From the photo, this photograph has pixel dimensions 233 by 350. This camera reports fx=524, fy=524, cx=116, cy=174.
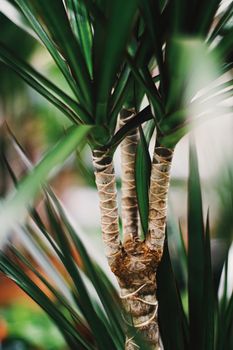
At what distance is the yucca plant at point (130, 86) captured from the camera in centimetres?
35

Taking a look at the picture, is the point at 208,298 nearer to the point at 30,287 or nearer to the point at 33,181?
the point at 30,287

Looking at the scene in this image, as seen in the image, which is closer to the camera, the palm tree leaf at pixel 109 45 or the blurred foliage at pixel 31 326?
the palm tree leaf at pixel 109 45

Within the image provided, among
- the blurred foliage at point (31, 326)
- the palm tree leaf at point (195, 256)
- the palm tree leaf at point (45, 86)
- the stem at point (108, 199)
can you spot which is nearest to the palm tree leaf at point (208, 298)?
the palm tree leaf at point (195, 256)

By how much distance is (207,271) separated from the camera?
58 cm

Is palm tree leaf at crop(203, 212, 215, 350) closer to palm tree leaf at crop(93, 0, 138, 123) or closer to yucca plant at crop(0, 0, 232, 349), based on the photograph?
yucca plant at crop(0, 0, 232, 349)

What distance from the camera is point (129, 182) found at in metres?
Answer: 0.59

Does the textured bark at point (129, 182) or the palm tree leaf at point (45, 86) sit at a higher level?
the palm tree leaf at point (45, 86)

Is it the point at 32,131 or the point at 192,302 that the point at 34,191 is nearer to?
the point at 192,302

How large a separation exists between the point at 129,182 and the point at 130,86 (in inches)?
5.6

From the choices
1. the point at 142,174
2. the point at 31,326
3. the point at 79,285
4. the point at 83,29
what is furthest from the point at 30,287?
the point at 31,326

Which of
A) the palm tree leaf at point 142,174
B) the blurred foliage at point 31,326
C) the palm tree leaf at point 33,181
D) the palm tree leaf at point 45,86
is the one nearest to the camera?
the palm tree leaf at point 33,181

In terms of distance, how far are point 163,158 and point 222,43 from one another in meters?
0.12

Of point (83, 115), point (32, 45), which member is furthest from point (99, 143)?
point (32, 45)

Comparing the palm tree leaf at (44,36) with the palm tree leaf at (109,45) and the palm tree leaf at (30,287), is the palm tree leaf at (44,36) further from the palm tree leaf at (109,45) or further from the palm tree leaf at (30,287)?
the palm tree leaf at (30,287)
